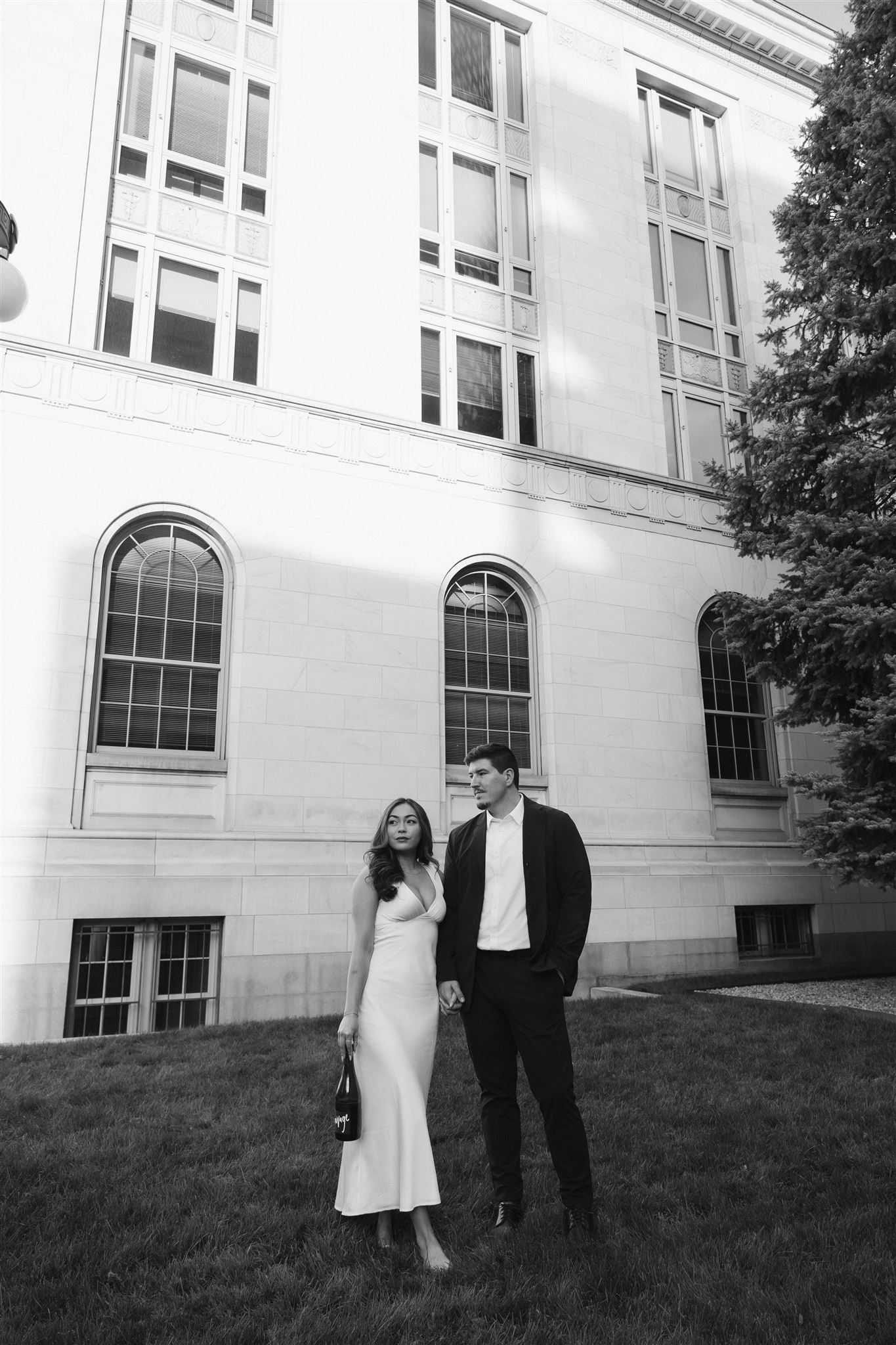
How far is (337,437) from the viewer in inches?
539

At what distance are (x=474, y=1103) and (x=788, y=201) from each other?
1336cm

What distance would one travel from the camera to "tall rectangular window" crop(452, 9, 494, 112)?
1712 cm

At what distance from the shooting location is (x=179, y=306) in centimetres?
1380

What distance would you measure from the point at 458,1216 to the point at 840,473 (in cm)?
1047

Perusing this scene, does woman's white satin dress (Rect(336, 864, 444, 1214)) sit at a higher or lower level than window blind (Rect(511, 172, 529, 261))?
lower

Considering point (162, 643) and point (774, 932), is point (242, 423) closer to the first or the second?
point (162, 643)

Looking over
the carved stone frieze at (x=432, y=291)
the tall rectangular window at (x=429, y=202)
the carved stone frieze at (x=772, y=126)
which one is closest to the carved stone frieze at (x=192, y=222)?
the carved stone frieze at (x=432, y=291)

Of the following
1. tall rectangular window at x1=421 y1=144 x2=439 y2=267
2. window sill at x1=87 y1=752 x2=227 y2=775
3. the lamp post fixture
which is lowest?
window sill at x1=87 y1=752 x2=227 y2=775

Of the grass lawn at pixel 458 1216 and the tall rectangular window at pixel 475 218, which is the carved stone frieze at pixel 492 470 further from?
the grass lawn at pixel 458 1216

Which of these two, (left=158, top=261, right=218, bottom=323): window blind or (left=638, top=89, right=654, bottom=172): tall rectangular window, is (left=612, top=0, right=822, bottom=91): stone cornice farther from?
(left=158, top=261, right=218, bottom=323): window blind

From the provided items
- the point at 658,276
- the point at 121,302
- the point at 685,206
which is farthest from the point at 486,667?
the point at 685,206

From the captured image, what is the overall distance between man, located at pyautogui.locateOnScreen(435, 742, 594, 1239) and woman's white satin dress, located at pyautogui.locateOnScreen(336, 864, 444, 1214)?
170 millimetres

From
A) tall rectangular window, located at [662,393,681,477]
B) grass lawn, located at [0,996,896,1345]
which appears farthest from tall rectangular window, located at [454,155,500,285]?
grass lawn, located at [0,996,896,1345]

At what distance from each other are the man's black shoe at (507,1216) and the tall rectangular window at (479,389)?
1283 centimetres
